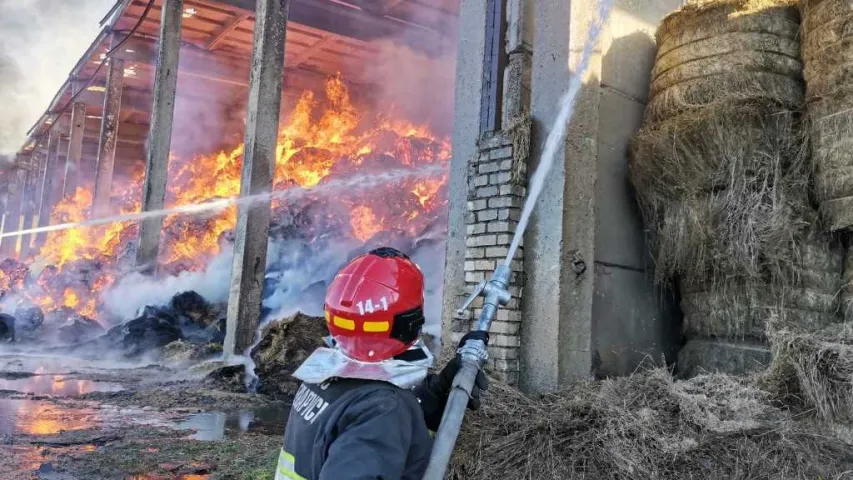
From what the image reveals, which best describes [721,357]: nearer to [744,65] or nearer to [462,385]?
[744,65]

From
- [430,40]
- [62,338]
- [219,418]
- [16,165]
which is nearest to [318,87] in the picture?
[430,40]

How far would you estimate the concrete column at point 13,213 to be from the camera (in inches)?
1368

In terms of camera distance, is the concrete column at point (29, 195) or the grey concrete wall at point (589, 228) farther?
the concrete column at point (29, 195)

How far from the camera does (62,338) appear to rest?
12.0 m

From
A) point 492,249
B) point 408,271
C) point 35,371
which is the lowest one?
point 35,371

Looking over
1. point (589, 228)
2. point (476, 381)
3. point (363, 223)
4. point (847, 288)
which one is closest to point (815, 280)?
point (847, 288)

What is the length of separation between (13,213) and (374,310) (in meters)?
43.9

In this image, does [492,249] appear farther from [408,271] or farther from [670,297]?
[408,271]

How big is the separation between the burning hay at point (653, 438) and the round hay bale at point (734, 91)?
197 centimetres

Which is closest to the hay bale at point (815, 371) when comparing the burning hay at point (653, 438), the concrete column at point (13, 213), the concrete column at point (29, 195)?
the burning hay at point (653, 438)

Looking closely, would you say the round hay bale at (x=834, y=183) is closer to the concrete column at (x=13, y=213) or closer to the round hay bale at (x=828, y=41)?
the round hay bale at (x=828, y=41)

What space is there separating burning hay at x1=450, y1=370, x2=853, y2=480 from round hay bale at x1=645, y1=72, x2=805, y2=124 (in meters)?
1.97

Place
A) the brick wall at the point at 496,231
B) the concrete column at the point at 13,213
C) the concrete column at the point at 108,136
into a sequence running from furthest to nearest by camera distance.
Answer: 1. the concrete column at the point at 13,213
2. the concrete column at the point at 108,136
3. the brick wall at the point at 496,231

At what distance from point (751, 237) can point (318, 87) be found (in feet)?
47.1
